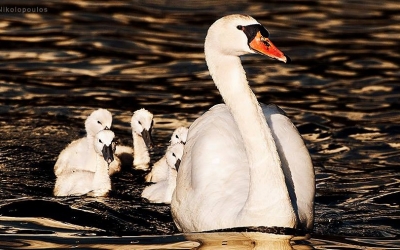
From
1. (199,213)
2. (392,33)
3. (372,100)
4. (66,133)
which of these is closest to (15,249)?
(199,213)

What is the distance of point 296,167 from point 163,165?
2.74 meters

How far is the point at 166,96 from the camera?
1351 centimetres

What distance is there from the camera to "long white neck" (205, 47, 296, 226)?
26.9ft

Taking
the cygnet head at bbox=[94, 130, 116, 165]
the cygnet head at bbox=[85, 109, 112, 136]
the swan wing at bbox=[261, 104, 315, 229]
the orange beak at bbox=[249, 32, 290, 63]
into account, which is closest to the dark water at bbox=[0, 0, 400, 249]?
the swan wing at bbox=[261, 104, 315, 229]

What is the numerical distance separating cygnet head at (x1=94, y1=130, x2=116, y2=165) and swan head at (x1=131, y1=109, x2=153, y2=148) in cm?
80

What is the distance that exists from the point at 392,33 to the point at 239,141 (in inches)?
288

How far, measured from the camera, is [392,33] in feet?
51.7

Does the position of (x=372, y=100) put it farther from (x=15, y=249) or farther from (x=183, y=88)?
(x=15, y=249)

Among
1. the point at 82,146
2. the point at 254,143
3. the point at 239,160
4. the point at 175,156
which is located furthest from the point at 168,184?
the point at 254,143

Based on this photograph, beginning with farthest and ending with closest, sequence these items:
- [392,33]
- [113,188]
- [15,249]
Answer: [392,33] < [113,188] < [15,249]

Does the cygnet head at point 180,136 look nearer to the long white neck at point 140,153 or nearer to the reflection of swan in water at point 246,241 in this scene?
the long white neck at point 140,153

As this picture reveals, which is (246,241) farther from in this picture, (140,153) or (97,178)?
(140,153)

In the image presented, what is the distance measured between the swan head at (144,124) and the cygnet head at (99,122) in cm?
36

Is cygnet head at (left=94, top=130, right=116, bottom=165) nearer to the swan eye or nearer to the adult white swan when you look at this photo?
the adult white swan
